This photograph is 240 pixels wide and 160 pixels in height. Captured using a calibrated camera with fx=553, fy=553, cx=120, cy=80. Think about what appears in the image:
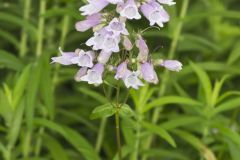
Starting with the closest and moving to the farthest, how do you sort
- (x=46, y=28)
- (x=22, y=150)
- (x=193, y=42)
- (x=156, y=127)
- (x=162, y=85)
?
(x=156, y=127), (x=22, y=150), (x=162, y=85), (x=193, y=42), (x=46, y=28)

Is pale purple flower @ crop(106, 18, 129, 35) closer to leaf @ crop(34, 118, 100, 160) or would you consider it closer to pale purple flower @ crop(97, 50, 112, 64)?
pale purple flower @ crop(97, 50, 112, 64)

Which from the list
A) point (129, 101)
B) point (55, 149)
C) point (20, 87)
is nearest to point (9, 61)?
point (20, 87)

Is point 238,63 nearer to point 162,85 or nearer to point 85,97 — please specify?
point 162,85

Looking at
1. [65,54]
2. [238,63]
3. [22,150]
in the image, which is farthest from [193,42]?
[65,54]

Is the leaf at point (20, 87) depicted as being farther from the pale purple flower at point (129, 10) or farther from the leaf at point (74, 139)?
the pale purple flower at point (129, 10)

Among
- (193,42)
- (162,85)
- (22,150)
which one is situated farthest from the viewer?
(193,42)

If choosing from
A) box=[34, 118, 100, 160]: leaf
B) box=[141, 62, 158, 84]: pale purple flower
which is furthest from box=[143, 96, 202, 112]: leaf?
box=[141, 62, 158, 84]: pale purple flower

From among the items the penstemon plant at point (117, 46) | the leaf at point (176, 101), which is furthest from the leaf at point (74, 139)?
the penstemon plant at point (117, 46)
